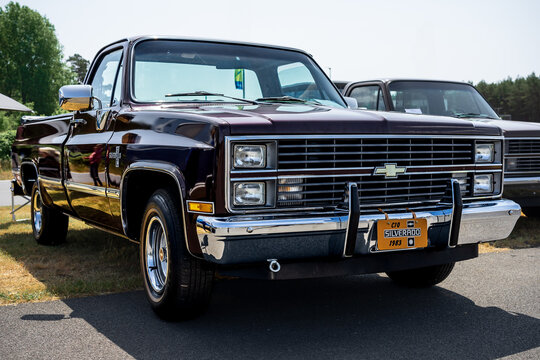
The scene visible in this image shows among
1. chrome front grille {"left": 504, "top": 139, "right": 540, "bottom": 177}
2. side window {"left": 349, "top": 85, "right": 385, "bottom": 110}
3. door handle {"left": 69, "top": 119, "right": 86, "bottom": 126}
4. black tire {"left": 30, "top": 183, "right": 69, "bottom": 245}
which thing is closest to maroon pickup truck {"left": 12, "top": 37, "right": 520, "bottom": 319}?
Answer: door handle {"left": 69, "top": 119, "right": 86, "bottom": 126}

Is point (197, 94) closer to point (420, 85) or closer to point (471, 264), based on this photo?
point (471, 264)

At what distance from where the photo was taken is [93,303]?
4.62 m

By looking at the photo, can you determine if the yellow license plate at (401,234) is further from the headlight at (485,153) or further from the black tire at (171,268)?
the black tire at (171,268)

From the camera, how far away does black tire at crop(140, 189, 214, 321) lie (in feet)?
12.4

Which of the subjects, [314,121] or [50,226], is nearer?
[314,121]

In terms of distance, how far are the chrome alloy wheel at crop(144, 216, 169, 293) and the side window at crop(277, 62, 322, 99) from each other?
1678 millimetres

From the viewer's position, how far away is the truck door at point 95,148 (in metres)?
4.90

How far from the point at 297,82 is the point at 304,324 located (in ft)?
7.23

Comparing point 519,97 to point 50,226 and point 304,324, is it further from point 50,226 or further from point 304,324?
point 304,324

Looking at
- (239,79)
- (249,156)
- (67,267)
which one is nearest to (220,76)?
(239,79)

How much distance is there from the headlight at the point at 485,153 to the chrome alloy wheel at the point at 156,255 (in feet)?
7.40

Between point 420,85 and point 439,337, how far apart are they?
5167 millimetres

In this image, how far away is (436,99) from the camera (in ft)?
27.1

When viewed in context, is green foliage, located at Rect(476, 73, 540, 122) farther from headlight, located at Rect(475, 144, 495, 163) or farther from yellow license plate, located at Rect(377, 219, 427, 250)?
yellow license plate, located at Rect(377, 219, 427, 250)
